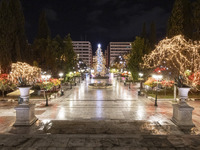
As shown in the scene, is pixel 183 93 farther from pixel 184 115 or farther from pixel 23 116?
pixel 23 116

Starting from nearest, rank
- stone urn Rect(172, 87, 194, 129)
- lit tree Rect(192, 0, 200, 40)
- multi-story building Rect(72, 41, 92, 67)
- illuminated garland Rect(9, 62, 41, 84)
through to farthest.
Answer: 1. stone urn Rect(172, 87, 194, 129)
2. illuminated garland Rect(9, 62, 41, 84)
3. lit tree Rect(192, 0, 200, 40)
4. multi-story building Rect(72, 41, 92, 67)

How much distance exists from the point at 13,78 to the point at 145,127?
17045 millimetres

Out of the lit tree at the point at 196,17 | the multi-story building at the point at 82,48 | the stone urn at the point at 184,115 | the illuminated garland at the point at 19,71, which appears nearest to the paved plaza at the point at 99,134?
the stone urn at the point at 184,115

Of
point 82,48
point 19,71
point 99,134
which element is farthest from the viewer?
point 82,48

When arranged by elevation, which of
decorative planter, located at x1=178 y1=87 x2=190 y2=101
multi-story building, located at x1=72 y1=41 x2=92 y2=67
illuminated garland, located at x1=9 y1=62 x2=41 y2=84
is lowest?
decorative planter, located at x1=178 y1=87 x2=190 y2=101

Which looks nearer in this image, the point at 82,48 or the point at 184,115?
the point at 184,115

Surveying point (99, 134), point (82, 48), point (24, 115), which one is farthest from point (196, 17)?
point (82, 48)

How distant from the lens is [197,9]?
2283 cm

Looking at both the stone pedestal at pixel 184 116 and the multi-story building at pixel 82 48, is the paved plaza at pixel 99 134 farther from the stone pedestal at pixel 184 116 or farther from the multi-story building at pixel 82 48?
the multi-story building at pixel 82 48

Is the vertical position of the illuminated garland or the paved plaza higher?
the illuminated garland

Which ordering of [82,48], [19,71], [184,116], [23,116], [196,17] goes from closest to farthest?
1. [184,116]
2. [23,116]
3. [19,71]
4. [196,17]
5. [82,48]

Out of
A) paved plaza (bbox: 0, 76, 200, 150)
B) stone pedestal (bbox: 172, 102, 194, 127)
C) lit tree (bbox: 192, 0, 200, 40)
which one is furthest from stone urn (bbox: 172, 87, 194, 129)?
lit tree (bbox: 192, 0, 200, 40)

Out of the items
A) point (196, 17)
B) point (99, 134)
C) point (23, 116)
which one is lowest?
point (99, 134)

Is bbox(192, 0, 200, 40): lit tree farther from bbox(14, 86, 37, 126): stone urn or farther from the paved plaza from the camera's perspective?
bbox(14, 86, 37, 126): stone urn
